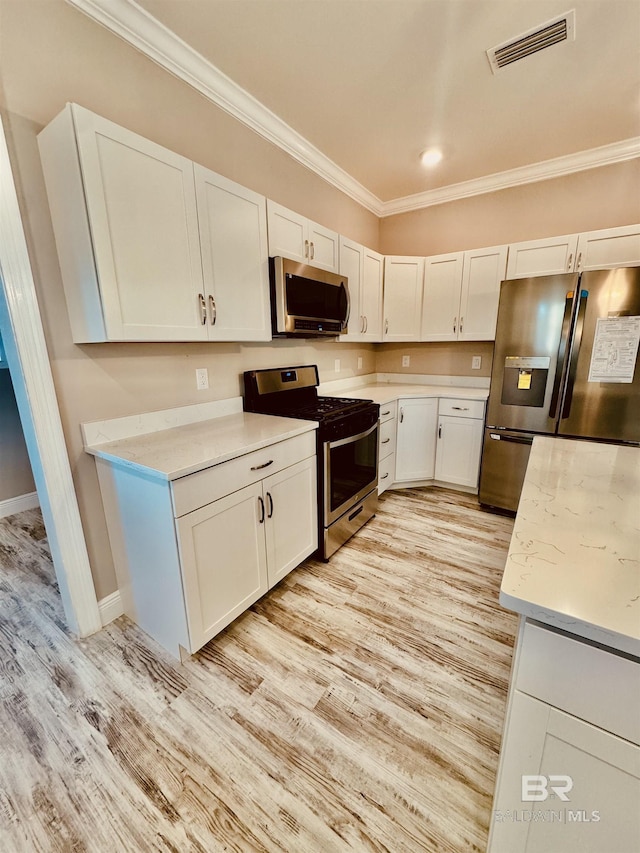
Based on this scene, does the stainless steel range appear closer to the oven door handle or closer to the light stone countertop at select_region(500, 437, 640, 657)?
the oven door handle

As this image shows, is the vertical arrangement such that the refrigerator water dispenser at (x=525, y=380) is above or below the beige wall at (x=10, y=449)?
above

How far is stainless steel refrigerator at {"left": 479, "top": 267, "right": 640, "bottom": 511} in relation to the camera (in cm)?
224

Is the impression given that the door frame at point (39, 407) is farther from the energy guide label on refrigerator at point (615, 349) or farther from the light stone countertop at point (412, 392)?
the energy guide label on refrigerator at point (615, 349)

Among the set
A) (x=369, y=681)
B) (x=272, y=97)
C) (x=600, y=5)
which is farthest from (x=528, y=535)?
(x=272, y=97)

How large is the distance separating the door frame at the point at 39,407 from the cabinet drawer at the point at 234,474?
64 cm

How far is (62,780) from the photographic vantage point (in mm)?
1159

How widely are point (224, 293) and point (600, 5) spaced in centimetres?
213

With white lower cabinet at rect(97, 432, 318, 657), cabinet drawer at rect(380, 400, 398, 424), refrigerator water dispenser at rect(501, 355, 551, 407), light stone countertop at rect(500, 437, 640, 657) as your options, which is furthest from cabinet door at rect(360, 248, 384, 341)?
light stone countertop at rect(500, 437, 640, 657)

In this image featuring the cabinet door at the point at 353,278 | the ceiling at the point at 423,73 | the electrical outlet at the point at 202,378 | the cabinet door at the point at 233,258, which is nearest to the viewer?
the ceiling at the point at 423,73


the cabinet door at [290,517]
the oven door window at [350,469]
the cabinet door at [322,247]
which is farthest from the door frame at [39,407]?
the cabinet door at [322,247]

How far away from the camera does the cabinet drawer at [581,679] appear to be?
1.81 ft

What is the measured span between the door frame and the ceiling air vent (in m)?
2.32

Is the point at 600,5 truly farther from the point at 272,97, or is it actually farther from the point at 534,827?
the point at 534,827

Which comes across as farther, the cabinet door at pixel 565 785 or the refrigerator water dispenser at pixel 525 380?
the refrigerator water dispenser at pixel 525 380
